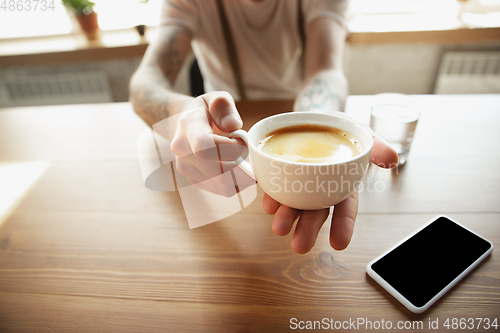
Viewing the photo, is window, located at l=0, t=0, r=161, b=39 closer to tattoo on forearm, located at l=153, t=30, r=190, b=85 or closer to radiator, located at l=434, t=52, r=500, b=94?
tattoo on forearm, located at l=153, t=30, r=190, b=85

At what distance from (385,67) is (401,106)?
1.81 meters

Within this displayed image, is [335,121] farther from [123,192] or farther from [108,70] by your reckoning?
[108,70]

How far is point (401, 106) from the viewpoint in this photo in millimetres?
902

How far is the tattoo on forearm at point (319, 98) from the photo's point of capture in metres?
0.93

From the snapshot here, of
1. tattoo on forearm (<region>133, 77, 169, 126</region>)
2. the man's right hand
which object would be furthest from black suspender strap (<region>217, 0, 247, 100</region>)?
the man's right hand

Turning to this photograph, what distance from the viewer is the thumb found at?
0.56m

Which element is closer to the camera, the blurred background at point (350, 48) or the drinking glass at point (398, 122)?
the drinking glass at point (398, 122)

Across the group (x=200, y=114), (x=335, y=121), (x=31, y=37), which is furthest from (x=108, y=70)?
(x=335, y=121)

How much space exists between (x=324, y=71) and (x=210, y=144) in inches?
28.0

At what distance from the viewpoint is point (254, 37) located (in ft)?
4.65

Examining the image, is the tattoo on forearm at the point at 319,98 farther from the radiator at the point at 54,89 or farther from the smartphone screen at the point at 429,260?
the radiator at the point at 54,89

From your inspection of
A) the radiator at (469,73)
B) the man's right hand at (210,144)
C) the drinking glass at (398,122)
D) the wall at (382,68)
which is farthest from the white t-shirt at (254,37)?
the radiator at (469,73)

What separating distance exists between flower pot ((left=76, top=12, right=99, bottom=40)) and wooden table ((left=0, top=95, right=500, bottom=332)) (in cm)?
169

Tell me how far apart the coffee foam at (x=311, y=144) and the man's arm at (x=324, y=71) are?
13.9 inches
